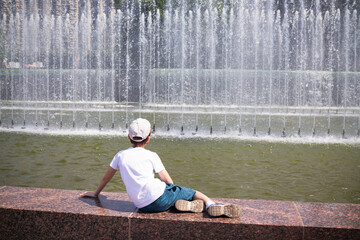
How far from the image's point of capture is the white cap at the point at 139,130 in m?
3.83

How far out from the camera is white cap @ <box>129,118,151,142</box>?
383 centimetres

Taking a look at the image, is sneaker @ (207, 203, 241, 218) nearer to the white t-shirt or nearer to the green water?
the white t-shirt

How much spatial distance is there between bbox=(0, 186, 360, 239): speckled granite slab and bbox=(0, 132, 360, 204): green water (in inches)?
100

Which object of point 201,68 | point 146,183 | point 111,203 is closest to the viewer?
point 146,183

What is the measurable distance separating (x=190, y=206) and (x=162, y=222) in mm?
289

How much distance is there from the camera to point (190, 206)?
12.6 ft

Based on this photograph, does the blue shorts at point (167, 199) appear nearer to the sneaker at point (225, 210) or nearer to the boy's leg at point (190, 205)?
the boy's leg at point (190, 205)


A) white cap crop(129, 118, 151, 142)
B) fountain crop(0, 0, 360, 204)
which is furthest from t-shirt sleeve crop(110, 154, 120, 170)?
fountain crop(0, 0, 360, 204)

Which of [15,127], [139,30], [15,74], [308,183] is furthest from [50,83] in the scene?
[308,183]

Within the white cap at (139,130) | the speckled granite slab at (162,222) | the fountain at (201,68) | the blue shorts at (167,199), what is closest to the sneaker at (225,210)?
the speckled granite slab at (162,222)

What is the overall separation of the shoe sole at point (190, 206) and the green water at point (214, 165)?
2.61 metres

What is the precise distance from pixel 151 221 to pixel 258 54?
24455 mm

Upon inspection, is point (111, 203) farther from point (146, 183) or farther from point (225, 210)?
point (225, 210)

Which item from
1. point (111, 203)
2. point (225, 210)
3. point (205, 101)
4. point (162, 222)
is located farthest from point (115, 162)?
point (205, 101)
